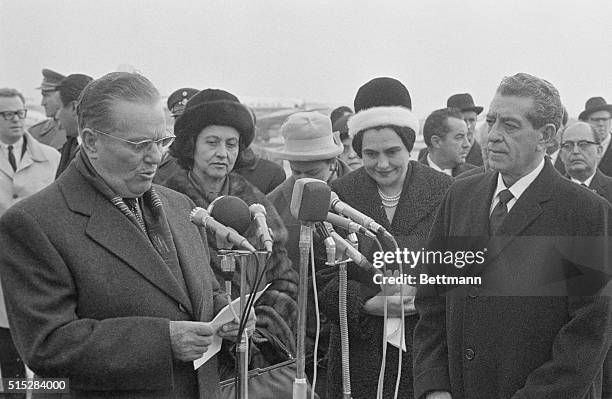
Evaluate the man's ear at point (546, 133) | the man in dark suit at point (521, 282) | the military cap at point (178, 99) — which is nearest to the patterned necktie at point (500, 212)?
the man in dark suit at point (521, 282)

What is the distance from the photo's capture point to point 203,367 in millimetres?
2012

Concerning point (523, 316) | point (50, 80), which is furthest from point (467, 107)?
point (50, 80)

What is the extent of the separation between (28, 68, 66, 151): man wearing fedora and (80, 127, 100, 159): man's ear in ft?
5.01

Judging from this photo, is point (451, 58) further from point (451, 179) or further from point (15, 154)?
point (15, 154)

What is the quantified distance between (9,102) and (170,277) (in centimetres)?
200

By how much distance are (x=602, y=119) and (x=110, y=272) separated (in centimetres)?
306

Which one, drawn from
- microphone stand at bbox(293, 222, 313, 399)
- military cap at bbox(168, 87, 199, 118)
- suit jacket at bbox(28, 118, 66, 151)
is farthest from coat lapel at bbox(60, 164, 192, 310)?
suit jacket at bbox(28, 118, 66, 151)

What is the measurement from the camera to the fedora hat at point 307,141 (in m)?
3.37

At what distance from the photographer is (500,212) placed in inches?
90.4

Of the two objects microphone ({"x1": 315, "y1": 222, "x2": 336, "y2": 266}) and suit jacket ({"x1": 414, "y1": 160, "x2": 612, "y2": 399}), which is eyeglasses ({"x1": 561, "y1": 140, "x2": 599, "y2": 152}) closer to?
suit jacket ({"x1": 414, "y1": 160, "x2": 612, "y2": 399})

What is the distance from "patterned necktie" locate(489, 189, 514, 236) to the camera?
7.51 ft

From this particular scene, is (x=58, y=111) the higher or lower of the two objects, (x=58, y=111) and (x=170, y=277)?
the higher

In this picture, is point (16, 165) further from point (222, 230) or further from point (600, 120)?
point (600, 120)

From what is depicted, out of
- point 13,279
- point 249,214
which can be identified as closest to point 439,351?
point 249,214
